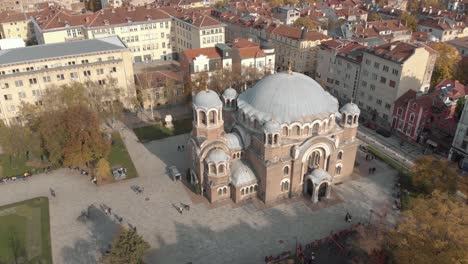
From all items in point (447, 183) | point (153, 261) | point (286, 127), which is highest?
point (286, 127)

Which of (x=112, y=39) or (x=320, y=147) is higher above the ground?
(x=112, y=39)

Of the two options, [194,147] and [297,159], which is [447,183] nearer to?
[297,159]

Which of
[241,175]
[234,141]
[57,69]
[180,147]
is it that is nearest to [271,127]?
[234,141]

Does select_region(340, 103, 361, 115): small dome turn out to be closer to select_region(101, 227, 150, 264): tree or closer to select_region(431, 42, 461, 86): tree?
select_region(101, 227, 150, 264): tree

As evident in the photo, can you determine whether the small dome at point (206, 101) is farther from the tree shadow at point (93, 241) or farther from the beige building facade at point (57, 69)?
the beige building facade at point (57, 69)

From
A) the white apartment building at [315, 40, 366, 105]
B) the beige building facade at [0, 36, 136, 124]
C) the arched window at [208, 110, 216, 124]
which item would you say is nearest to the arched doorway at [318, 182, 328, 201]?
the arched window at [208, 110, 216, 124]

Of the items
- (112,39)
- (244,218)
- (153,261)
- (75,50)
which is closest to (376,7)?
(112,39)

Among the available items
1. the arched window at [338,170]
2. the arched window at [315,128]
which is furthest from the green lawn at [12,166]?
the arched window at [338,170]
